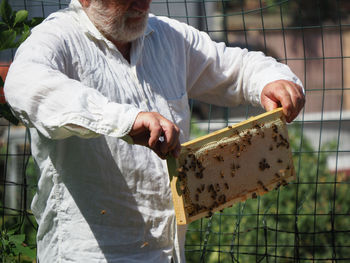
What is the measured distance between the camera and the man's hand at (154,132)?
195 cm

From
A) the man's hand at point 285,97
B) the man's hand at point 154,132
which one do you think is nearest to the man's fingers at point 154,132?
the man's hand at point 154,132

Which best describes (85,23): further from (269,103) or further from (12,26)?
(269,103)

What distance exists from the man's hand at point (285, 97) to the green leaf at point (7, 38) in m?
1.13

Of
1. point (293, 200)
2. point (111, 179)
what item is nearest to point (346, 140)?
point (293, 200)

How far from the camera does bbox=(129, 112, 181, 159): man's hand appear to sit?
1.95 metres

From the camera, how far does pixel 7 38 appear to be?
2.91 m

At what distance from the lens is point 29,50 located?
2.26m

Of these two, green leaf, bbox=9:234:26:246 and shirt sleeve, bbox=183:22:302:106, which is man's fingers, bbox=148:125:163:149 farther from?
green leaf, bbox=9:234:26:246

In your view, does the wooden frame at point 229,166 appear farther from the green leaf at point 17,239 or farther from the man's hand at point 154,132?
the green leaf at point 17,239

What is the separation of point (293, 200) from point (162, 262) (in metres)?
2.77

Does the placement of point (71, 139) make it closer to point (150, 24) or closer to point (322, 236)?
point (150, 24)

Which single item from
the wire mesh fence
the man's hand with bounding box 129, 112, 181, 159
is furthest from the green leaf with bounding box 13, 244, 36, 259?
the man's hand with bounding box 129, 112, 181, 159

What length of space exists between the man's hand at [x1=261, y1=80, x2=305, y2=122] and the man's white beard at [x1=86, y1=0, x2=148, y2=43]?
54 cm

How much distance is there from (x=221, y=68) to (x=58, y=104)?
1.03m
